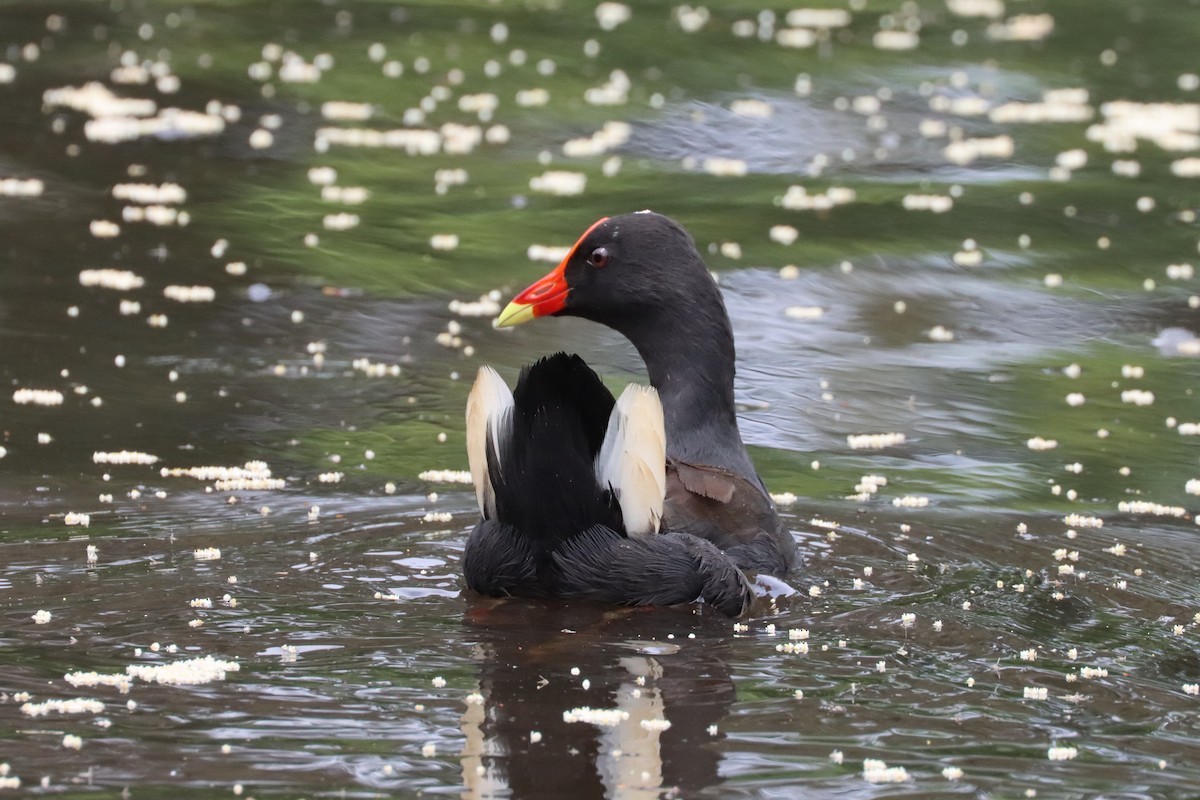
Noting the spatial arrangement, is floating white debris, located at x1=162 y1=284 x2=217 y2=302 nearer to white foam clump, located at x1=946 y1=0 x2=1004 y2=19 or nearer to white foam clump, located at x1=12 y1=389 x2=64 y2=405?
white foam clump, located at x1=12 y1=389 x2=64 y2=405

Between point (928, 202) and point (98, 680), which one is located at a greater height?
point (928, 202)

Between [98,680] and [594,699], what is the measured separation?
1232 millimetres

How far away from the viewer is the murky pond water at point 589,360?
4.53m

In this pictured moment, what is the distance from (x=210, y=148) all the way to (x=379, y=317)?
3.70 meters

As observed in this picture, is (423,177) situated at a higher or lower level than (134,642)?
higher

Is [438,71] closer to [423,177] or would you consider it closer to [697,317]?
[423,177]

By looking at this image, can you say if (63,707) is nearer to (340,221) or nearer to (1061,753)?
(1061,753)

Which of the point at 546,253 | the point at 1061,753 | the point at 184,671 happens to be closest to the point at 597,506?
the point at 184,671

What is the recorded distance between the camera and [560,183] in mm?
12094

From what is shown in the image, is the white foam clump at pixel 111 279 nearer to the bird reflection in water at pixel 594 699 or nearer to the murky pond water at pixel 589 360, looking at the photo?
the murky pond water at pixel 589 360

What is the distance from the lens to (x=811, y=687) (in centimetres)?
485

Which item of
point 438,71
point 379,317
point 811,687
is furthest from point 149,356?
point 438,71

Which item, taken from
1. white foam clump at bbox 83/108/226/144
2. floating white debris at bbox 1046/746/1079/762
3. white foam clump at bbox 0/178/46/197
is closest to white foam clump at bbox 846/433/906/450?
floating white debris at bbox 1046/746/1079/762

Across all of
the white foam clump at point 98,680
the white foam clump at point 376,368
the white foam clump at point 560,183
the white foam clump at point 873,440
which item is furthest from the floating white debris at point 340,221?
the white foam clump at point 98,680
